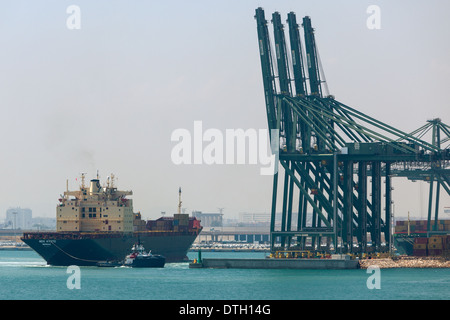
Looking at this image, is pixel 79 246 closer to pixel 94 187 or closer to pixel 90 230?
pixel 90 230

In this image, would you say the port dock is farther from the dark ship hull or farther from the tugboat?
the dark ship hull

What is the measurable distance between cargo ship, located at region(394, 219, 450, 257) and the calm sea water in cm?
794

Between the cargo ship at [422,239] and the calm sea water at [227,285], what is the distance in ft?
26.1

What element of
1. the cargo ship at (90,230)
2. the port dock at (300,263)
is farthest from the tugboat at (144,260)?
the port dock at (300,263)

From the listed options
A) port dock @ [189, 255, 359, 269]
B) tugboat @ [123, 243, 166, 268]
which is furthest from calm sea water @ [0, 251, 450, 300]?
tugboat @ [123, 243, 166, 268]

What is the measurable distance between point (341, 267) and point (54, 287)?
1294 inches

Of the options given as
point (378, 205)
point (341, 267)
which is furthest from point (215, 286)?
point (378, 205)

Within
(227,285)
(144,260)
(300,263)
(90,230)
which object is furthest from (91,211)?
(227,285)

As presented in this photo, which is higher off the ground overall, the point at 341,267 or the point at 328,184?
the point at 328,184

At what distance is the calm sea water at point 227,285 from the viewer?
86438 mm

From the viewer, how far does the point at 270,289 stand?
299 feet

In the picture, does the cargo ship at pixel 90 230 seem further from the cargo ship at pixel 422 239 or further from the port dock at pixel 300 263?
the cargo ship at pixel 422 239
